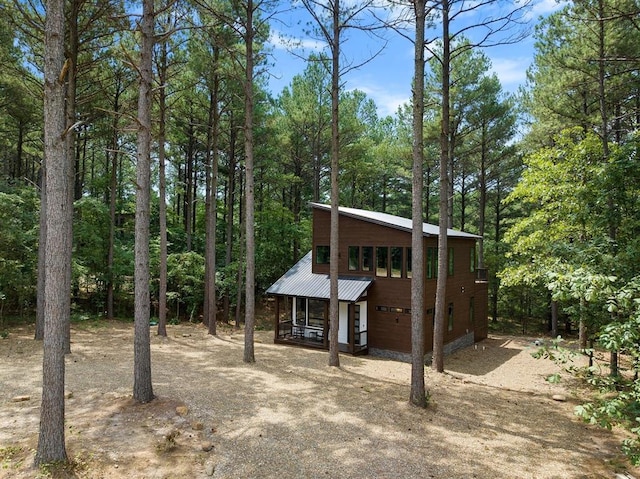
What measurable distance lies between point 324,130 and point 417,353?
17066 mm

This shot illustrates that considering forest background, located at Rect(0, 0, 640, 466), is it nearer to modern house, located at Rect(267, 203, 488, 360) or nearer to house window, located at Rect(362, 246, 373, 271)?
modern house, located at Rect(267, 203, 488, 360)

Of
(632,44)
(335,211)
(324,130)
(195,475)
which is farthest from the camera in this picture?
(324,130)

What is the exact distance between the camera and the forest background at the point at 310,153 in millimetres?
8297

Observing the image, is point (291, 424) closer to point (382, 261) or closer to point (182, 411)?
point (182, 411)

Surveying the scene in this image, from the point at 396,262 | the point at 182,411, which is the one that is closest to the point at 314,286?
the point at 396,262

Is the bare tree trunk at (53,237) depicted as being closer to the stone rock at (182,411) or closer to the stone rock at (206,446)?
the stone rock at (206,446)

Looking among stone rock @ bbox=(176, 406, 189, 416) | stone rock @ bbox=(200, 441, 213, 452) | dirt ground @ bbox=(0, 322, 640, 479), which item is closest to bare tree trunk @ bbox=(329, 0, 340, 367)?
dirt ground @ bbox=(0, 322, 640, 479)

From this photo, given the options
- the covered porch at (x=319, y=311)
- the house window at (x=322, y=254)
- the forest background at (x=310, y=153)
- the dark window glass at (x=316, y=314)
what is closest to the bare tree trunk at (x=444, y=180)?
the forest background at (x=310, y=153)

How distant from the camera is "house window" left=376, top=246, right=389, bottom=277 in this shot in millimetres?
14672

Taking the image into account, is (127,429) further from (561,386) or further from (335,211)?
(561,386)

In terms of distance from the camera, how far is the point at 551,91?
14750 millimetres

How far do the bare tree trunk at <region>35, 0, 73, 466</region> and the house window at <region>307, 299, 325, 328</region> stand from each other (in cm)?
1101

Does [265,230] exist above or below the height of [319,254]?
above

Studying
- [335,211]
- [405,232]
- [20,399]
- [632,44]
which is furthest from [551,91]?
[20,399]
